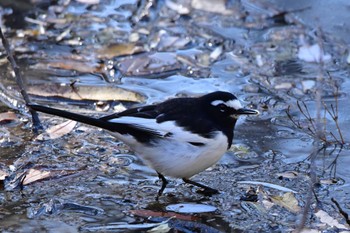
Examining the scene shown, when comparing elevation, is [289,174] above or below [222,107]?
below

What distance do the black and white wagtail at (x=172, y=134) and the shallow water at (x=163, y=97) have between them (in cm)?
27

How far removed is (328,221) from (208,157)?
0.88 metres

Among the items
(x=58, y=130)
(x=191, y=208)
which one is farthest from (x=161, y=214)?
(x=58, y=130)

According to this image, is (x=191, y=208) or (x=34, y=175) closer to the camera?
(x=191, y=208)

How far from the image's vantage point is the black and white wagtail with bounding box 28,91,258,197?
5387mm

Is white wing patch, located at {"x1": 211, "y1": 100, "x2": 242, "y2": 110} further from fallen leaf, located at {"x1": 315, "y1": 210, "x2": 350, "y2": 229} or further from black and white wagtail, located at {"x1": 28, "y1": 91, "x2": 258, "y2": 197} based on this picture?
fallen leaf, located at {"x1": 315, "y1": 210, "x2": 350, "y2": 229}

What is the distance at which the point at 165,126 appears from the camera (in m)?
5.41

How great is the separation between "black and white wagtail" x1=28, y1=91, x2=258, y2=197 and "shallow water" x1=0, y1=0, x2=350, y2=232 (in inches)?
10.6

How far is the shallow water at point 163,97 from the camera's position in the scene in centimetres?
529

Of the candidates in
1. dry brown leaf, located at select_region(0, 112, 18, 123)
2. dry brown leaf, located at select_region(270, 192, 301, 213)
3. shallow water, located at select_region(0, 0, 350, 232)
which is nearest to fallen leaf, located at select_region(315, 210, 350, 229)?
shallow water, located at select_region(0, 0, 350, 232)

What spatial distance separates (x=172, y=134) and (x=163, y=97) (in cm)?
193

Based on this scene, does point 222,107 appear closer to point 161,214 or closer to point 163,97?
point 161,214

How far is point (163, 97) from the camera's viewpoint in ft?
24.0

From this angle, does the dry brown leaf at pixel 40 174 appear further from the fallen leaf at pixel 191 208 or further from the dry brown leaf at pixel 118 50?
the dry brown leaf at pixel 118 50
